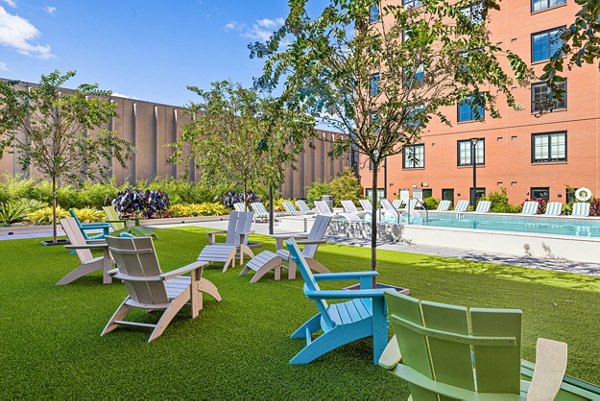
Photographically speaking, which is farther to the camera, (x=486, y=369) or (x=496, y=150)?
(x=496, y=150)

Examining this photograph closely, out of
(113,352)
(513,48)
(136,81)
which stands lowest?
(113,352)

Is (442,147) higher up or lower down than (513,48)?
lower down

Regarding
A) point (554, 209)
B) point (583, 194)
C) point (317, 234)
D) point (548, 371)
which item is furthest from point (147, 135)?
point (548, 371)

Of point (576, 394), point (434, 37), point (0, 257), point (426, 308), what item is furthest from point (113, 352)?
point (0, 257)

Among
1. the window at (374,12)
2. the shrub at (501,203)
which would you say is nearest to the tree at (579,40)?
the window at (374,12)

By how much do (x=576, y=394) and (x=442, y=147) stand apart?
1027 inches

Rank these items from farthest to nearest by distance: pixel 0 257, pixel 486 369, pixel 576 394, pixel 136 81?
pixel 136 81 < pixel 0 257 < pixel 576 394 < pixel 486 369

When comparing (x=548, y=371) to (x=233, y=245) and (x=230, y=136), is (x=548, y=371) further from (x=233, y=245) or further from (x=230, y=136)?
(x=230, y=136)

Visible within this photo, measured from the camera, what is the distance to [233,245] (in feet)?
30.5

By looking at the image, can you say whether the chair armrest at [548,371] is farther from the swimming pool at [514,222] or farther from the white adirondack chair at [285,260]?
the swimming pool at [514,222]

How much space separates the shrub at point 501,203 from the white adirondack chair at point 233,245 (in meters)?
17.4

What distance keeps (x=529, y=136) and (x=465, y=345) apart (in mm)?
24889

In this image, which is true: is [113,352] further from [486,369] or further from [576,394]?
[576,394]

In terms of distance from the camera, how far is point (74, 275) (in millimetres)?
7082
